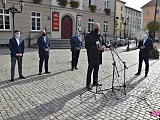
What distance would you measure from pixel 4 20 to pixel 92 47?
15.3 metres

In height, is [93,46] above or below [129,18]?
below

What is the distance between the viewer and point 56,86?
6.02 metres

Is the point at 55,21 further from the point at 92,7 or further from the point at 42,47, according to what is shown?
the point at 42,47

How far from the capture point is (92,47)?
5.49 meters

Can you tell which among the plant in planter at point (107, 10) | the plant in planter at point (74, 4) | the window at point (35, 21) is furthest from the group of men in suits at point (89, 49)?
the plant in planter at point (107, 10)

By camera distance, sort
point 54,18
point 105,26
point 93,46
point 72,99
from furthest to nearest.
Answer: point 105,26 < point 54,18 < point 93,46 < point 72,99

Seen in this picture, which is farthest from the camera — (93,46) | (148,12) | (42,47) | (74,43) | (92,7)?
(148,12)

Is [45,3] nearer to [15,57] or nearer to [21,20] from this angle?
A: [21,20]

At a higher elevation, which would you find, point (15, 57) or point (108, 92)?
point (15, 57)

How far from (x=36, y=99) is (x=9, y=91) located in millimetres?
1156

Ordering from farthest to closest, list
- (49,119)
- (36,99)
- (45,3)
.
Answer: (45,3) → (36,99) → (49,119)

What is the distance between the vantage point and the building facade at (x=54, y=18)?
719 inches

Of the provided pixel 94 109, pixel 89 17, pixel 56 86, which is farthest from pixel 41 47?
pixel 89 17

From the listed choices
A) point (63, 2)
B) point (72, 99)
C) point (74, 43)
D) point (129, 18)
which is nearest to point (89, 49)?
point (72, 99)
